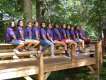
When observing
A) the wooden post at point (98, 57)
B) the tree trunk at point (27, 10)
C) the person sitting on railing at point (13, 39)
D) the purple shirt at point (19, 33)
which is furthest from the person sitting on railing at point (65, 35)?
the tree trunk at point (27, 10)

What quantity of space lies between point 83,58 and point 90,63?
2.04 ft

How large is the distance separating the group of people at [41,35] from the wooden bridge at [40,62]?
0.29m

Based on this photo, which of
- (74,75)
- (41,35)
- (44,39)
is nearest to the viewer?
(44,39)

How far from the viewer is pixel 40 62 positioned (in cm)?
1061

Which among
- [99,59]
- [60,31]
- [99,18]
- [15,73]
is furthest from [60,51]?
[99,18]

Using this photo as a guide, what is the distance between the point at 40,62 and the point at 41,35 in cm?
294

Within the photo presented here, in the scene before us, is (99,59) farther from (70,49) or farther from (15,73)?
(15,73)

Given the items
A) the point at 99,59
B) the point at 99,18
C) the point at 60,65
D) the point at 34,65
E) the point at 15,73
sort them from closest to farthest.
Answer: the point at 15,73, the point at 34,65, the point at 60,65, the point at 99,59, the point at 99,18

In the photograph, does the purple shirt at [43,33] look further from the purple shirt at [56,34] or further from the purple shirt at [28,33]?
the purple shirt at [56,34]

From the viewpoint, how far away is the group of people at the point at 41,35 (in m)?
12.1

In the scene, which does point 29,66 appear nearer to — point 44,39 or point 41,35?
point 44,39

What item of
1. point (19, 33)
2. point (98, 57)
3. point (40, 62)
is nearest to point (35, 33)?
point (19, 33)

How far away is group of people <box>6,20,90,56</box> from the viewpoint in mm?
12102

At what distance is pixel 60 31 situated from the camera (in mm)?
14836
